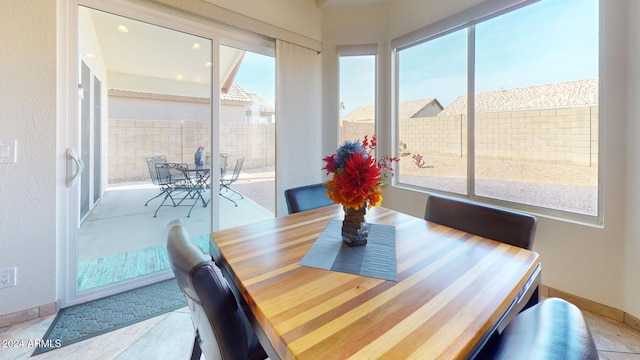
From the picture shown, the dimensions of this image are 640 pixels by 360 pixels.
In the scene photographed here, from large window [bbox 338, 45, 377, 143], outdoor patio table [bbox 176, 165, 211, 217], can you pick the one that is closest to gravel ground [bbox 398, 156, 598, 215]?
large window [bbox 338, 45, 377, 143]

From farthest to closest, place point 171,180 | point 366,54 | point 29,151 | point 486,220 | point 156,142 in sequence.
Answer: point 366,54 < point 171,180 < point 156,142 < point 29,151 < point 486,220

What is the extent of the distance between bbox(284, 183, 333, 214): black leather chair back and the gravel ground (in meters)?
1.51

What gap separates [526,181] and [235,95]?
2860 mm

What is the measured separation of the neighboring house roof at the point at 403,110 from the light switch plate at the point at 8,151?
285 cm

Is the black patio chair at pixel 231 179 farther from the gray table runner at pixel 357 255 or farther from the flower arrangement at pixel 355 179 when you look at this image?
the flower arrangement at pixel 355 179

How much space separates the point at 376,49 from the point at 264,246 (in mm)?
2899

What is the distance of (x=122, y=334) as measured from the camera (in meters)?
1.65

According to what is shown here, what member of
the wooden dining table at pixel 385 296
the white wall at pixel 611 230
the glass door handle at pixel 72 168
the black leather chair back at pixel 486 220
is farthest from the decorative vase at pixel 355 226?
the glass door handle at pixel 72 168

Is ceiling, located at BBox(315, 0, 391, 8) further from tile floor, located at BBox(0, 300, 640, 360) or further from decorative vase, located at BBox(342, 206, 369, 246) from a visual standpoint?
tile floor, located at BBox(0, 300, 640, 360)

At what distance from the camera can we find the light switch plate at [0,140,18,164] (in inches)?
65.1

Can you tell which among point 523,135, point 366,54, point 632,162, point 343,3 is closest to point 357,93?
point 366,54

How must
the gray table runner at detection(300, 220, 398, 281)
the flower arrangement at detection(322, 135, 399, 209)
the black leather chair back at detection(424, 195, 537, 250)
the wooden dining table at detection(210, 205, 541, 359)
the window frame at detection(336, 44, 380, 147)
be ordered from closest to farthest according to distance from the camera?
1. the wooden dining table at detection(210, 205, 541, 359)
2. the gray table runner at detection(300, 220, 398, 281)
3. the flower arrangement at detection(322, 135, 399, 209)
4. the black leather chair back at detection(424, 195, 537, 250)
5. the window frame at detection(336, 44, 380, 147)

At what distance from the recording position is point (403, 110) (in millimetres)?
3154

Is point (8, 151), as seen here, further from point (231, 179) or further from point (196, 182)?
point (231, 179)
